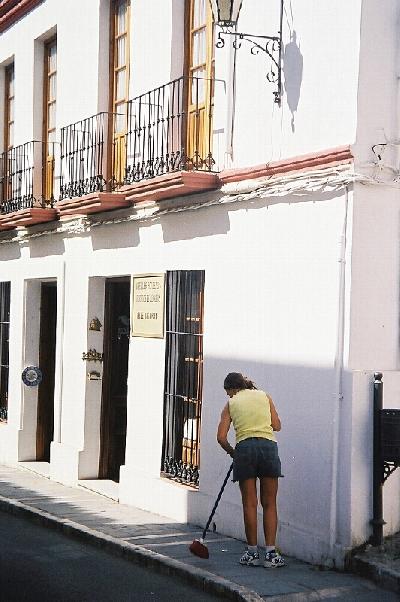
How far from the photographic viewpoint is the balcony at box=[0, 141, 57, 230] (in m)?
15.2

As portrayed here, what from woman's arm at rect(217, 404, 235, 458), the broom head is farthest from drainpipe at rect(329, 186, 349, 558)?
the broom head

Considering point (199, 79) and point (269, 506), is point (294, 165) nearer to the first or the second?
point (199, 79)

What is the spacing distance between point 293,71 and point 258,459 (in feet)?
11.3

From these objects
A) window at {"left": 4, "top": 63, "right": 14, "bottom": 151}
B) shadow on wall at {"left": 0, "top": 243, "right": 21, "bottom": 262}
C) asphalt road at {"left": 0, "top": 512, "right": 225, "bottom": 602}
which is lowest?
asphalt road at {"left": 0, "top": 512, "right": 225, "bottom": 602}

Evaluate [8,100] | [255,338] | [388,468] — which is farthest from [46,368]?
[388,468]

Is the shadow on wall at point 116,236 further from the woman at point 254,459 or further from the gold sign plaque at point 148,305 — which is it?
the woman at point 254,459

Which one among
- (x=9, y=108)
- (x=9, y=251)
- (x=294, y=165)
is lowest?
(x=9, y=251)

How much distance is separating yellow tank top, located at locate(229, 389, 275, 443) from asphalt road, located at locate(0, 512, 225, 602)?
135 centimetres

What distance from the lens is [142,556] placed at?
9.52m

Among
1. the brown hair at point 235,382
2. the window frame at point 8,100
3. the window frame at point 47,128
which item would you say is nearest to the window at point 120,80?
the window frame at point 47,128

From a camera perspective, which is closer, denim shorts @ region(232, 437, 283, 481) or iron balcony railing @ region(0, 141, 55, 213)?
denim shorts @ region(232, 437, 283, 481)

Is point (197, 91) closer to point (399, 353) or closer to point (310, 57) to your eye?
point (310, 57)

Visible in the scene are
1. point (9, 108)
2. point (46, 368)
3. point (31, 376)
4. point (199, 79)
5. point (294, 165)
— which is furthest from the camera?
point (9, 108)

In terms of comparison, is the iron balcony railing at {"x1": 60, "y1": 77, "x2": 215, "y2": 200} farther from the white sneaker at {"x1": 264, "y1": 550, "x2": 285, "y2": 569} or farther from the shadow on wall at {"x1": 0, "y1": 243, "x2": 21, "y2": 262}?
the white sneaker at {"x1": 264, "y1": 550, "x2": 285, "y2": 569}
